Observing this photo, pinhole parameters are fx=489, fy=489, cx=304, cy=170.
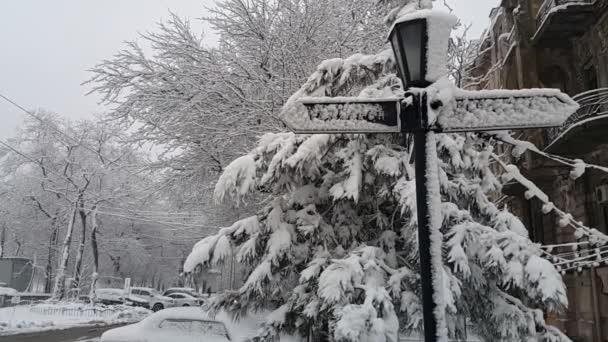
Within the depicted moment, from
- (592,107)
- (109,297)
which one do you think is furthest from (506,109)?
(109,297)

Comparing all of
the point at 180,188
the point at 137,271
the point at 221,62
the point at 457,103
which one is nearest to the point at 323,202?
the point at 457,103

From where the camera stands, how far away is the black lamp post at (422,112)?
2.23 meters

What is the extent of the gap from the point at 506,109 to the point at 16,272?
3848 centimetres

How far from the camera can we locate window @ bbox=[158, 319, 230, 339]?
346 inches

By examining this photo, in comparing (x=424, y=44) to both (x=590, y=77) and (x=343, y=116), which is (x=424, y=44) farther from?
(x=590, y=77)

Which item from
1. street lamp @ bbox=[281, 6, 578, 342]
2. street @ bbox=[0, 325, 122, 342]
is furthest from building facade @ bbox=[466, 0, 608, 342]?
street @ bbox=[0, 325, 122, 342]

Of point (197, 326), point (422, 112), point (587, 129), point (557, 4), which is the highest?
point (557, 4)

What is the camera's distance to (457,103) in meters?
2.51

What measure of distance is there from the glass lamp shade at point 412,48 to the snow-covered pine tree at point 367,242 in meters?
2.31

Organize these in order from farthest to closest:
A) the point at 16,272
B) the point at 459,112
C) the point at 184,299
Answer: the point at 184,299
the point at 16,272
the point at 459,112

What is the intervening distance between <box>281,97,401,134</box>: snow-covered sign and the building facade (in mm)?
10974

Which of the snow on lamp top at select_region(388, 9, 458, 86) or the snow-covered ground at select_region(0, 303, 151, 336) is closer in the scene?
the snow on lamp top at select_region(388, 9, 458, 86)

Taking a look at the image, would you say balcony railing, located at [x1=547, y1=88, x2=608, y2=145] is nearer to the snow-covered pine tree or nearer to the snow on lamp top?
the snow-covered pine tree

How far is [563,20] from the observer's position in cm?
1448
